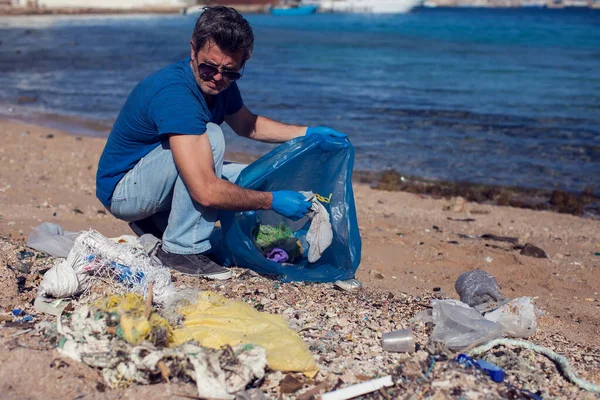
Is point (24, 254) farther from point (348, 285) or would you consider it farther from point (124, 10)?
point (124, 10)

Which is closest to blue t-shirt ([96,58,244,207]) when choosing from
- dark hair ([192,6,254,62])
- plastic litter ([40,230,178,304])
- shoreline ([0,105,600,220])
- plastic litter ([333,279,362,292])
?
dark hair ([192,6,254,62])

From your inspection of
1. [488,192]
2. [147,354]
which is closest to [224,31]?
[147,354]

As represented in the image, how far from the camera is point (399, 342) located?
2.93 meters

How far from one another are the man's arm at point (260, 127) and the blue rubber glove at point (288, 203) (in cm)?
67

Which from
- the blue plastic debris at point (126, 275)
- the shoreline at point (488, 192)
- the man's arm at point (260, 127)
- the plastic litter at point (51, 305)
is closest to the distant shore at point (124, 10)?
the shoreline at point (488, 192)

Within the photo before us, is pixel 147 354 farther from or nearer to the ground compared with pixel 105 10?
farther from the ground

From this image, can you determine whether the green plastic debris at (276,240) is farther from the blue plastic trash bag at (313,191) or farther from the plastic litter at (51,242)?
the plastic litter at (51,242)

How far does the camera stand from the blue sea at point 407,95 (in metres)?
8.80

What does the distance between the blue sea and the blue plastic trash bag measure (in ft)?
14.3

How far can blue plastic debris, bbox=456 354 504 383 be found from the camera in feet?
8.61

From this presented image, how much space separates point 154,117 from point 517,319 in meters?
2.09

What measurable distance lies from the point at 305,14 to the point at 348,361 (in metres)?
64.5

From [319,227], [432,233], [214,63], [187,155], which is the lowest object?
[432,233]

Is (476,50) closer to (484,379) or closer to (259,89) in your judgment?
(259,89)
